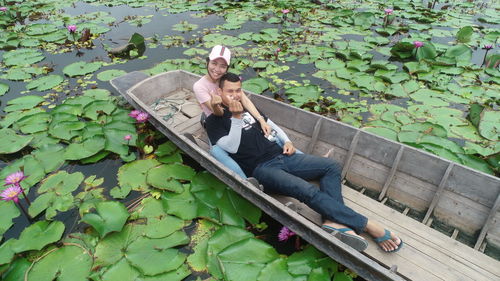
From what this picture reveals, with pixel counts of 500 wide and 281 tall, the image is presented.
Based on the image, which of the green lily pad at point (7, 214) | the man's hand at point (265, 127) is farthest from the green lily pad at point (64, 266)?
the man's hand at point (265, 127)

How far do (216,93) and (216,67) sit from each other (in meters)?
0.31

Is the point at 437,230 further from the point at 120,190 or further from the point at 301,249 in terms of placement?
the point at 120,190

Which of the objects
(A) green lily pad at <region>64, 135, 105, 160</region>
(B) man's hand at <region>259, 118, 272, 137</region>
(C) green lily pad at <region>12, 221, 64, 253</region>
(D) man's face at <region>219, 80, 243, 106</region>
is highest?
(D) man's face at <region>219, 80, 243, 106</region>

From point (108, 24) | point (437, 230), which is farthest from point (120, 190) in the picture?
point (108, 24)

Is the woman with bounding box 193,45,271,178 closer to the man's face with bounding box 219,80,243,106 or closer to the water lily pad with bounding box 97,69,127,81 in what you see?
the man's face with bounding box 219,80,243,106

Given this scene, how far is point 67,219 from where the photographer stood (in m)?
3.39

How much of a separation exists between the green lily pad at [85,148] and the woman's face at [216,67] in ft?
6.90

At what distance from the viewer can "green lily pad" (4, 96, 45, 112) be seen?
521 cm

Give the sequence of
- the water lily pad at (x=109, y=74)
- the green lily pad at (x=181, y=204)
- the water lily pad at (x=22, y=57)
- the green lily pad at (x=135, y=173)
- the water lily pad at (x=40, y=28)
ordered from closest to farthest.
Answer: the green lily pad at (x=181, y=204) → the green lily pad at (x=135, y=173) → the water lily pad at (x=109, y=74) → the water lily pad at (x=22, y=57) → the water lily pad at (x=40, y=28)

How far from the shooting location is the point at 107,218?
2.99 metres

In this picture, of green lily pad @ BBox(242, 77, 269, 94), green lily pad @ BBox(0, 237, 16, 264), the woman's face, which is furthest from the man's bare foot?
green lily pad @ BBox(242, 77, 269, 94)

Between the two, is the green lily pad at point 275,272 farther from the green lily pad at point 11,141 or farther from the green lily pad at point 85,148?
the green lily pad at point 11,141

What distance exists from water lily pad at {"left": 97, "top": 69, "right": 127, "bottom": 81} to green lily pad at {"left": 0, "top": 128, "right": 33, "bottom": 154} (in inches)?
91.6

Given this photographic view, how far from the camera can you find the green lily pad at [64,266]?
2609mm
